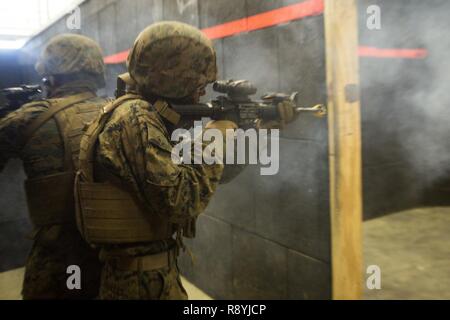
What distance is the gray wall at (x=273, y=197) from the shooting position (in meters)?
2.21

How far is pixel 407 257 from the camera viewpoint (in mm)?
3799

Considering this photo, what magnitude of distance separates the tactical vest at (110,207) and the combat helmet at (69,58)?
95 cm

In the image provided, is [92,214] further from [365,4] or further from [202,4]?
[365,4]

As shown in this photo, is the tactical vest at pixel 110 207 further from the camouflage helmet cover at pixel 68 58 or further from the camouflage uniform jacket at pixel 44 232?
the camouflage helmet cover at pixel 68 58

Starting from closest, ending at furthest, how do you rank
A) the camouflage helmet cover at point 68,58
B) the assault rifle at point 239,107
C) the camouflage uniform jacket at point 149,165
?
the camouflage uniform jacket at point 149,165, the assault rifle at point 239,107, the camouflage helmet cover at point 68,58

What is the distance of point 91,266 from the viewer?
221 cm

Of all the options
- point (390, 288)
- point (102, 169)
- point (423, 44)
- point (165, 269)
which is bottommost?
point (390, 288)

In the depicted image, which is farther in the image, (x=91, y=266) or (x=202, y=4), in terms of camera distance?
(x=202, y=4)

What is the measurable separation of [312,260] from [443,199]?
4.13 m

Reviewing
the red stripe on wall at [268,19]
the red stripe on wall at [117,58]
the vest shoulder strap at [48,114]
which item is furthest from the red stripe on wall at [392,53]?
the vest shoulder strap at [48,114]

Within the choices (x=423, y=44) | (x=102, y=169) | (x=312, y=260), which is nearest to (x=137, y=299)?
(x=102, y=169)

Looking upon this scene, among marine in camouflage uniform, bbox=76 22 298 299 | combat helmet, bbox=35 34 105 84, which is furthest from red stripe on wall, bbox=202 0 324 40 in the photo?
combat helmet, bbox=35 34 105 84

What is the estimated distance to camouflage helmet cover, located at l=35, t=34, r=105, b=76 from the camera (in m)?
2.35

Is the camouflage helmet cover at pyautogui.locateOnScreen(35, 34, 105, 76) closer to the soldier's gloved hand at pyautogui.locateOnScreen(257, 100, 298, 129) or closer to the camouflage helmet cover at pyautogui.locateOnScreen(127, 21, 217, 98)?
the camouflage helmet cover at pyautogui.locateOnScreen(127, 21, 217, 98)
